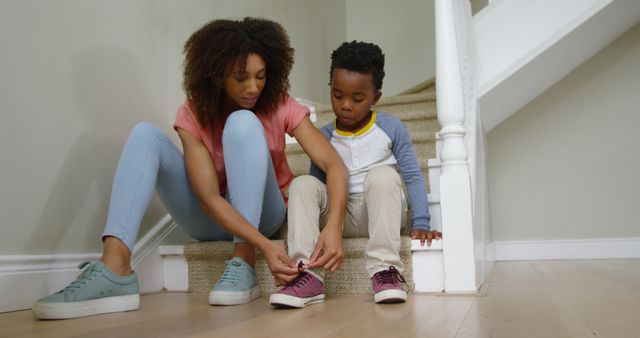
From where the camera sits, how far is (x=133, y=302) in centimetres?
121

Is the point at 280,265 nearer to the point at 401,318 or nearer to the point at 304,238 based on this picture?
the point at 304,238

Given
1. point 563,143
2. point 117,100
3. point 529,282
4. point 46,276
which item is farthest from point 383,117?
point 563,143

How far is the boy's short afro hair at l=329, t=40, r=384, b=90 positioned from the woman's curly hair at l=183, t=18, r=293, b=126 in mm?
129

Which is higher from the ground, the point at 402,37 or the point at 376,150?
the point at 402,37

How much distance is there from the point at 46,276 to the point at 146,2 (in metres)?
0.88

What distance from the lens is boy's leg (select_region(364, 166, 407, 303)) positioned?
1.24m

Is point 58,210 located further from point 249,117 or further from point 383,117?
point 383,117

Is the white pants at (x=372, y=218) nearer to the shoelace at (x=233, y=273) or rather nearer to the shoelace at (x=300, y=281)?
the shoelace at (x=300, y=281)

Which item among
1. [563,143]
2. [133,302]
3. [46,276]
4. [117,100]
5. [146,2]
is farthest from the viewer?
[563,143]

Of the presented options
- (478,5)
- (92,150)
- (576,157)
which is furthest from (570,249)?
(92,150)

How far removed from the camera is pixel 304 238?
1235 mm

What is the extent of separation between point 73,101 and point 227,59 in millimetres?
422

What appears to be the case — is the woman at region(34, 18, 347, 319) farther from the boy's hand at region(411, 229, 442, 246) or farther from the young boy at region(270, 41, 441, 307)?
the boy's hand at region(411, 229, 442, 246)

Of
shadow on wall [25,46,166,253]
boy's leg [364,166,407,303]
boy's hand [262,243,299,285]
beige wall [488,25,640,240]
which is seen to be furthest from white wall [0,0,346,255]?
beige wall [488,25,640,240]
